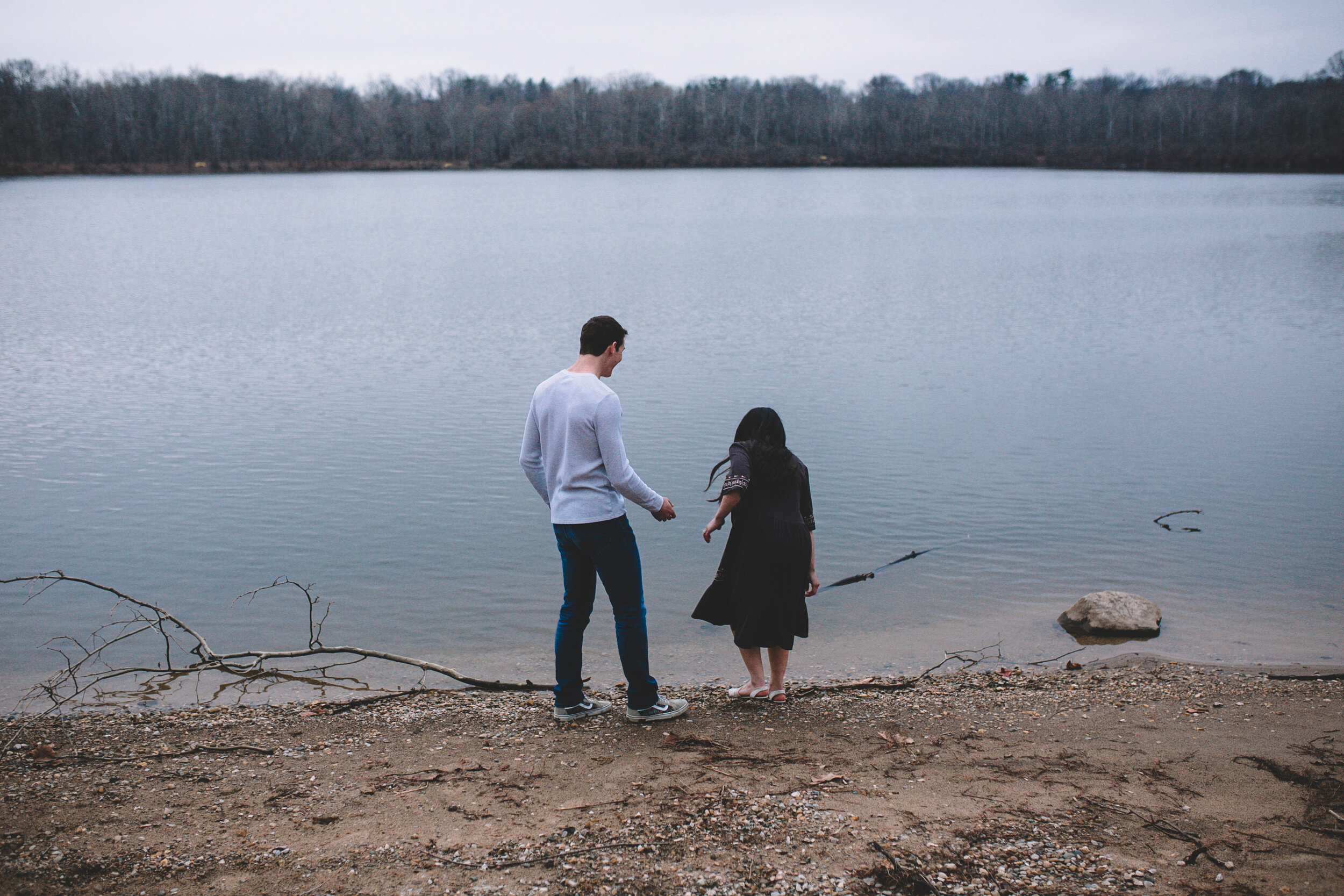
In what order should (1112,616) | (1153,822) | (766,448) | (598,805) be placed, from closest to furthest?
1. (1153,822)
2. (598,805)
3. (766,448)
4. (1112,616)

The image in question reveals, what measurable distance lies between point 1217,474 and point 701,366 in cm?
892

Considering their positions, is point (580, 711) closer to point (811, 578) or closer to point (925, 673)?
point (811, 578)

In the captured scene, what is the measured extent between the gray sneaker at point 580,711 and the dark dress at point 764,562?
2.44ft

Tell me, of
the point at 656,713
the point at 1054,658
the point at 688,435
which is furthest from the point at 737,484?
the point at 688,435

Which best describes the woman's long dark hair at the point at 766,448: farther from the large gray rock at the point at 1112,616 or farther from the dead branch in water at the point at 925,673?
the large gray rock at the point at 1112,616

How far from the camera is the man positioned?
4.59m

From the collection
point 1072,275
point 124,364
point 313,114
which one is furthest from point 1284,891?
point 313,114

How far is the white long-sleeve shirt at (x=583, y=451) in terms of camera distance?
15.0 feet

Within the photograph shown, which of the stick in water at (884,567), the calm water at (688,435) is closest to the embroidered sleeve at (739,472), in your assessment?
the calm water at (688,435)

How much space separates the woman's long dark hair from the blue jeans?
71 cm

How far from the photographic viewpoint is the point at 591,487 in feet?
15.4

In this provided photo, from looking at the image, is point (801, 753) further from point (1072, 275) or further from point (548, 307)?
point (1072, 275)

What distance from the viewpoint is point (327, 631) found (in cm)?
799

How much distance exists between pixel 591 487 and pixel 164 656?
4.60m
